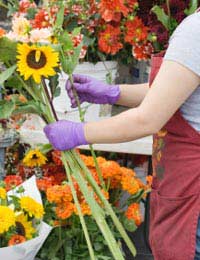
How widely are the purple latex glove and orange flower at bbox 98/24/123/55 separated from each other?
0.65m

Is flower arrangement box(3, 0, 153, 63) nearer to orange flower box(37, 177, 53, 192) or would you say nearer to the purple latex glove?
orange flower box(37, 177, 53, 192)

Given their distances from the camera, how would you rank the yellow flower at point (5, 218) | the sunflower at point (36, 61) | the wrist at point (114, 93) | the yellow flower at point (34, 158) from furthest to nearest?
the yellow flower at point (34, 158), the wrist at point (114, 93), the yellow flower at point (5, 218), the sunflower at point (36, 61)

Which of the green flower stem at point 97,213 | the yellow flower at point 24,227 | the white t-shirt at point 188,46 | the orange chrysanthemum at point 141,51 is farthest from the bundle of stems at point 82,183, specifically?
the orange chrysanthemum at point 141,51

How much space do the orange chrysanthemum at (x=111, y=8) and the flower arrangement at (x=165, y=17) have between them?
10 cm

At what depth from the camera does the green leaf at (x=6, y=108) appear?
1471 millimetres

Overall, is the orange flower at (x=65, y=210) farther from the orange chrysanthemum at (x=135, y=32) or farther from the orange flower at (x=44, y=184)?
the orange chrysanthemum at (x=135, y=32)

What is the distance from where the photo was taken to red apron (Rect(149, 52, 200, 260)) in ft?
4.73

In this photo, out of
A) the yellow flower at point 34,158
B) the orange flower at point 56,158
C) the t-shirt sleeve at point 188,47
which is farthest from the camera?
the orange flower at point 56,158

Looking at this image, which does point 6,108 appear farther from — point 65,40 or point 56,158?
point 56,158

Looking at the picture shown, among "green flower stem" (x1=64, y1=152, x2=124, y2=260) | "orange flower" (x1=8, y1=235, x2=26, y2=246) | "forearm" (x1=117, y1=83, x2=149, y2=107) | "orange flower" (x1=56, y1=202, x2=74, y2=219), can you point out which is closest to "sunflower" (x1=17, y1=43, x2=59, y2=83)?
"green flower stem" (x1=64, y1=152, x2=124, y2=260)

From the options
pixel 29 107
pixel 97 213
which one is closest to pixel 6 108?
pixel 29 107

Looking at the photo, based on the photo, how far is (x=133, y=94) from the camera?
1.71 m

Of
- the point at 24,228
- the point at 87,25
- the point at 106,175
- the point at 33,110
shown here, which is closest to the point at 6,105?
the point at 33,110

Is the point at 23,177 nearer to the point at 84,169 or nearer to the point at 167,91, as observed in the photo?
the point at 84,169
